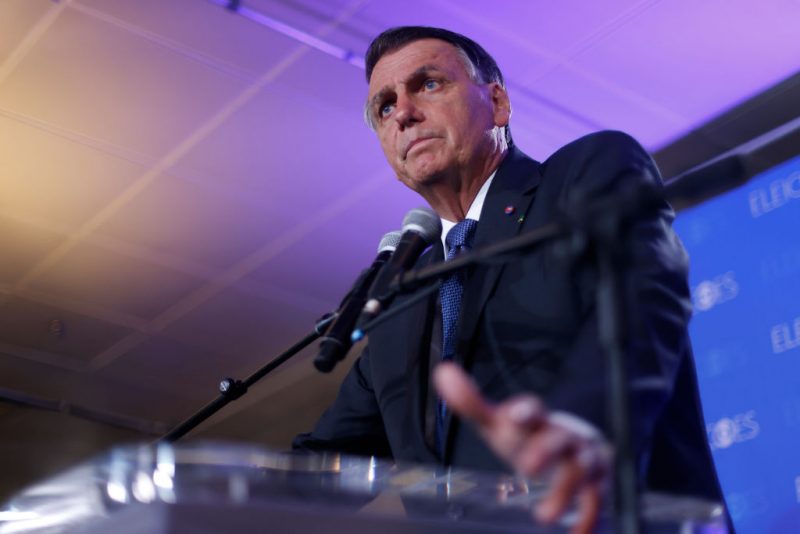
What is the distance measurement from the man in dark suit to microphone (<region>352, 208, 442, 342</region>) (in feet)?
0.30

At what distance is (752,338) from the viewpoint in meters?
3.14

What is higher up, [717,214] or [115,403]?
[115,403]

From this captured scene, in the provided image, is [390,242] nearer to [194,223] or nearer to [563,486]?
[563,486]

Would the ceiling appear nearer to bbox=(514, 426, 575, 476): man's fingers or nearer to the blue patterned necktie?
the blue patterned necktie

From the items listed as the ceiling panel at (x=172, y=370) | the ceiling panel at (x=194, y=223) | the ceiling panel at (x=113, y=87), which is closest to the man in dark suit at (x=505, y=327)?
the ceiling panel at (x=113, y=87)

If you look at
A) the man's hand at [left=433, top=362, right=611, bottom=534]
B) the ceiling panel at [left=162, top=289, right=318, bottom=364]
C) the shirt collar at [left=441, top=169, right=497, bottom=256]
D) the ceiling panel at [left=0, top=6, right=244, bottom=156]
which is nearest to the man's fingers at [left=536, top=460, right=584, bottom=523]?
the man's hand at [left=433, top=362, right=611, bottom=534]

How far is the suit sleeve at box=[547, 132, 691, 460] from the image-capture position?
1.17m

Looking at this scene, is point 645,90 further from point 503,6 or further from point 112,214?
point 112,214

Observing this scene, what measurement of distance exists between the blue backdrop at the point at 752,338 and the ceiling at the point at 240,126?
26.1 inches

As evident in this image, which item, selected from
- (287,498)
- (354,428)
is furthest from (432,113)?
(287,498)

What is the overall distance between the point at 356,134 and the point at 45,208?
1.56 metres

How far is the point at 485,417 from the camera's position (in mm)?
755

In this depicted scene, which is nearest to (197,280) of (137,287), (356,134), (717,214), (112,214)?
(137,287)

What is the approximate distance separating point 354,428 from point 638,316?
81 cm
